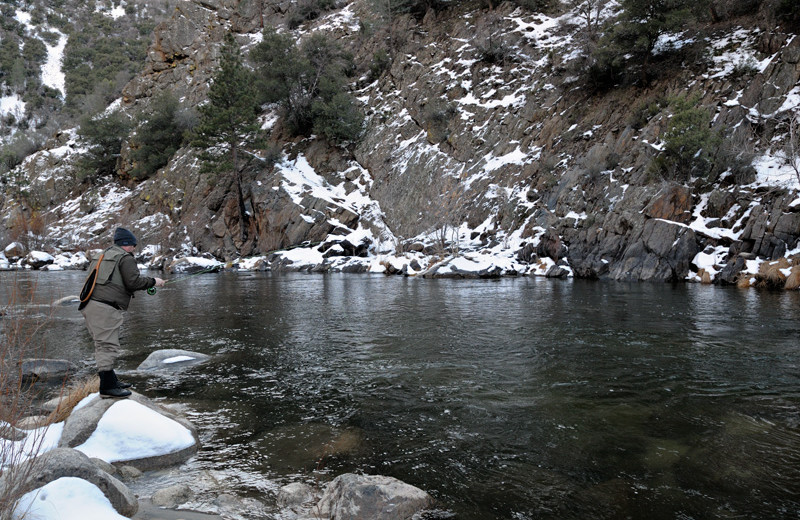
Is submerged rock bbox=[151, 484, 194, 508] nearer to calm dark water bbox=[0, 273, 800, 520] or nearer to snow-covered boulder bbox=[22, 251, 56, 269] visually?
calm dark water bbox=[0, 273, 800, 520]

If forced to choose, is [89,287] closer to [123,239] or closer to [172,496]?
[123,239]

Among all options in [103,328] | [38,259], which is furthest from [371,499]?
[38,259]

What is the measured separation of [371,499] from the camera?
12.2 ft

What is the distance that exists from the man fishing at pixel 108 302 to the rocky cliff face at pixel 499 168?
2339 cm

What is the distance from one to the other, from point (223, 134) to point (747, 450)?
1758 inches

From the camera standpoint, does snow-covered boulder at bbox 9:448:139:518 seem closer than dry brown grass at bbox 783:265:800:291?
Yes

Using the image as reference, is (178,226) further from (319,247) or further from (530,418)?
(530,418)

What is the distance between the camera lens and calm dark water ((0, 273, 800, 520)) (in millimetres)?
4199

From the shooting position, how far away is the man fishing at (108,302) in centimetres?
562

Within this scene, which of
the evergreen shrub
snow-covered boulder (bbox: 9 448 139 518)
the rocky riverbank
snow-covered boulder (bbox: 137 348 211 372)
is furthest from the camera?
the evergreen shrub

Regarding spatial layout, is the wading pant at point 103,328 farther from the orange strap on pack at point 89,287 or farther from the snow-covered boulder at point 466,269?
the snow-covered boulder at point 466,269

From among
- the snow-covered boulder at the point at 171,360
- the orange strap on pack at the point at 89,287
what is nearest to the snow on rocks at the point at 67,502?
the orange strap on pack at the point at 89,287

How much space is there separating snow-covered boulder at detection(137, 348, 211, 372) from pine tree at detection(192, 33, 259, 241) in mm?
34716

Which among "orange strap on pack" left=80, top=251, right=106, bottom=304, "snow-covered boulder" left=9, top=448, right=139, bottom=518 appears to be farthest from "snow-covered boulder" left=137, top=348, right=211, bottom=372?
"snow-covered boulder" left=9, top=448, right=139, bottom=518
